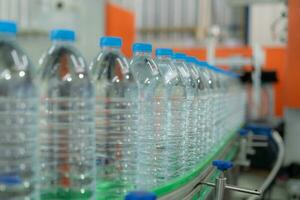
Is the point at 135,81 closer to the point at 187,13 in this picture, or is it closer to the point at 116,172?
the point at 116,172

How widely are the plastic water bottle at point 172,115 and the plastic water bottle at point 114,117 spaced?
4.8 inches

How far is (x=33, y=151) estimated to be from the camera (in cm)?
71

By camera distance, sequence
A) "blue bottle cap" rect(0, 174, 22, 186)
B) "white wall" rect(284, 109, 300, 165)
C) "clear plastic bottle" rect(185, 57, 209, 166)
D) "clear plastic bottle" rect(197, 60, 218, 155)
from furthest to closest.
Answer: "white wall" rect(284, 109, 300, 165) → "clear plastic bottle" rect(197, 60, 218, 155) → "clear plastic bottle" rect(185, 57, 209, 166) → "blue bottle cap" rect(0, 174, 22, 186)

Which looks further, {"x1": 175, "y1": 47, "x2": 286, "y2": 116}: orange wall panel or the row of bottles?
{"x1": 175, "y1": 47, "x2": 286, "y2": 116}: orange wall panel

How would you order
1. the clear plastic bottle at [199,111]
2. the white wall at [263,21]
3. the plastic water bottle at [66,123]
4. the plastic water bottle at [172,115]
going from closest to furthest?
1. the plastic water bottle at [66,123]
2. the plastic water bottle at [172,115]
3. the clear plastic bottle at [199,111]
4. the white wall at [263,21]

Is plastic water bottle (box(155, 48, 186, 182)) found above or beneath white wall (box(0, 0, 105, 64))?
beneath

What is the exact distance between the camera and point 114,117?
3.29 feet

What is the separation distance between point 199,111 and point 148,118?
1.34 feet

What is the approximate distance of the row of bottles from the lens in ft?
2.29

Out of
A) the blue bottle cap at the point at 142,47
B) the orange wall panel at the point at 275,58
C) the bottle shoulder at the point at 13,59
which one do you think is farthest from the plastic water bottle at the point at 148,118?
the orange wall panel at the point at 275,58

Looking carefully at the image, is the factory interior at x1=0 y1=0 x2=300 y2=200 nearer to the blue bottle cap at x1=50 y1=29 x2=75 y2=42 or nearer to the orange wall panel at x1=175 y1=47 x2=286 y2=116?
the blue bottle cap at x1=50 y1=29 x2=75 y2=42

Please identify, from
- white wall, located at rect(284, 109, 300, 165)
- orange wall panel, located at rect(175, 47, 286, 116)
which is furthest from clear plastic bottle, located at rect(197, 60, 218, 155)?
orange wall panel, located at rect(175, 47, 286, 116)

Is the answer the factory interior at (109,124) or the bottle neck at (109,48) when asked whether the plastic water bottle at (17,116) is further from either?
the bottle neck at (109,48)

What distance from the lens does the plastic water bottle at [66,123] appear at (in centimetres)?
78
